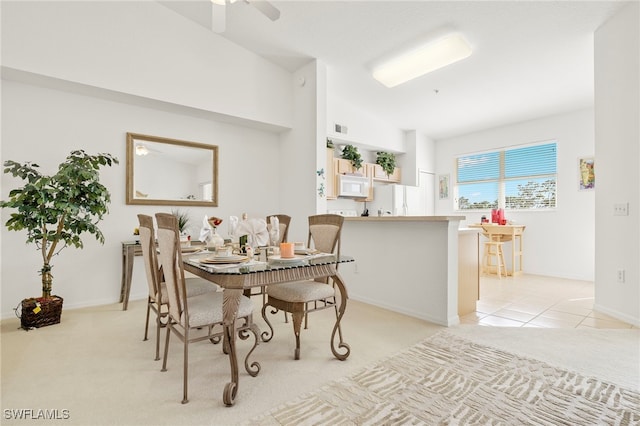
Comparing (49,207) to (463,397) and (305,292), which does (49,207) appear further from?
(463,397)

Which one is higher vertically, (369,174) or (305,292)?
(369,174)

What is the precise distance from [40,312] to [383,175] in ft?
18.1

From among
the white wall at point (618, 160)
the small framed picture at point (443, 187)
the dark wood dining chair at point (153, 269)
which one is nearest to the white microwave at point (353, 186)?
the small framed picture at point (443, 187)

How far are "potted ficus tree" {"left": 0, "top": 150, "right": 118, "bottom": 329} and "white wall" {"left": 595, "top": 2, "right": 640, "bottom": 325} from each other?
5070 mm

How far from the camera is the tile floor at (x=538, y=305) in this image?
296 cm

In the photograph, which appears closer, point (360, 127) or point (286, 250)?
point (286, 250)

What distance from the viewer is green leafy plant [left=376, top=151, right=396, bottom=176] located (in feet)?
20.9

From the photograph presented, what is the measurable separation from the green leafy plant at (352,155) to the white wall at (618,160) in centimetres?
331

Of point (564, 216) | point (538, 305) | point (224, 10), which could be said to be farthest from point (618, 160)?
point (224, 10)

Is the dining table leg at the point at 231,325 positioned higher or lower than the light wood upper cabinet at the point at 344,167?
lower

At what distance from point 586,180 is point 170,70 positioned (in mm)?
6360

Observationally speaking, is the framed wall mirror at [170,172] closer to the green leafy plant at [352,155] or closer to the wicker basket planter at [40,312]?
the wicker basket planter at [40,312]

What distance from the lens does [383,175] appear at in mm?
6430

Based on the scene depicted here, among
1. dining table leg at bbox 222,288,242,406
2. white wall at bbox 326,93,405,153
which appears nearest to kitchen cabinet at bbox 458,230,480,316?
dining table leg at bbox 222,288,242,406
